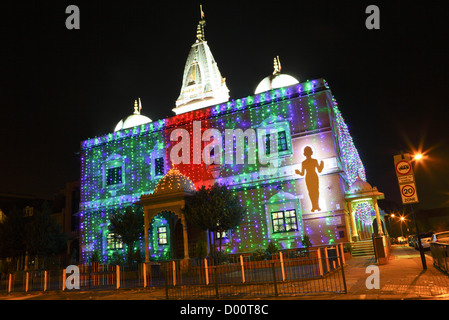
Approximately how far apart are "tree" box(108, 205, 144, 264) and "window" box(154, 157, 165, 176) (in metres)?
3.34

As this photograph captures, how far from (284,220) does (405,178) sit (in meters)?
9.90

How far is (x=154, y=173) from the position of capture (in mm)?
26531

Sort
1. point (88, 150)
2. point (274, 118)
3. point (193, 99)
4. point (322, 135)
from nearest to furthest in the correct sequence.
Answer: point (322, 135)
point (274, 118)
point (88, 150)
point (193, 99)

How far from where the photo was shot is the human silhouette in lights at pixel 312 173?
21.4 metres

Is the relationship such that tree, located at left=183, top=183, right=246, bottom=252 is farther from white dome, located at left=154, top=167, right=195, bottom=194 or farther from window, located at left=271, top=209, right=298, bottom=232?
window, located at left=271, top=209, right=298, bottom=232

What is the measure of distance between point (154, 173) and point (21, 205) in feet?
86.6

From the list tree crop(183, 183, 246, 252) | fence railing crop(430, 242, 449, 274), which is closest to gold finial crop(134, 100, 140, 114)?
tree crop(183, 183, 246, 252)

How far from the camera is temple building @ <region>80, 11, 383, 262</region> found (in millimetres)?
21375

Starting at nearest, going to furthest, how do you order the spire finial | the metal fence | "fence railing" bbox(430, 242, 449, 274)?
1. the metal fence
2. "fence railing" bbox(430, 242, 449, 274)
3. the spire finial

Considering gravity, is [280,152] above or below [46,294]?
above

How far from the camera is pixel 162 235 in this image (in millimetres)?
25312

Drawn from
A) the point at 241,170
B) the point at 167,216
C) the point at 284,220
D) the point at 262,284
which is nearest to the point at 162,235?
the point at 167,216
